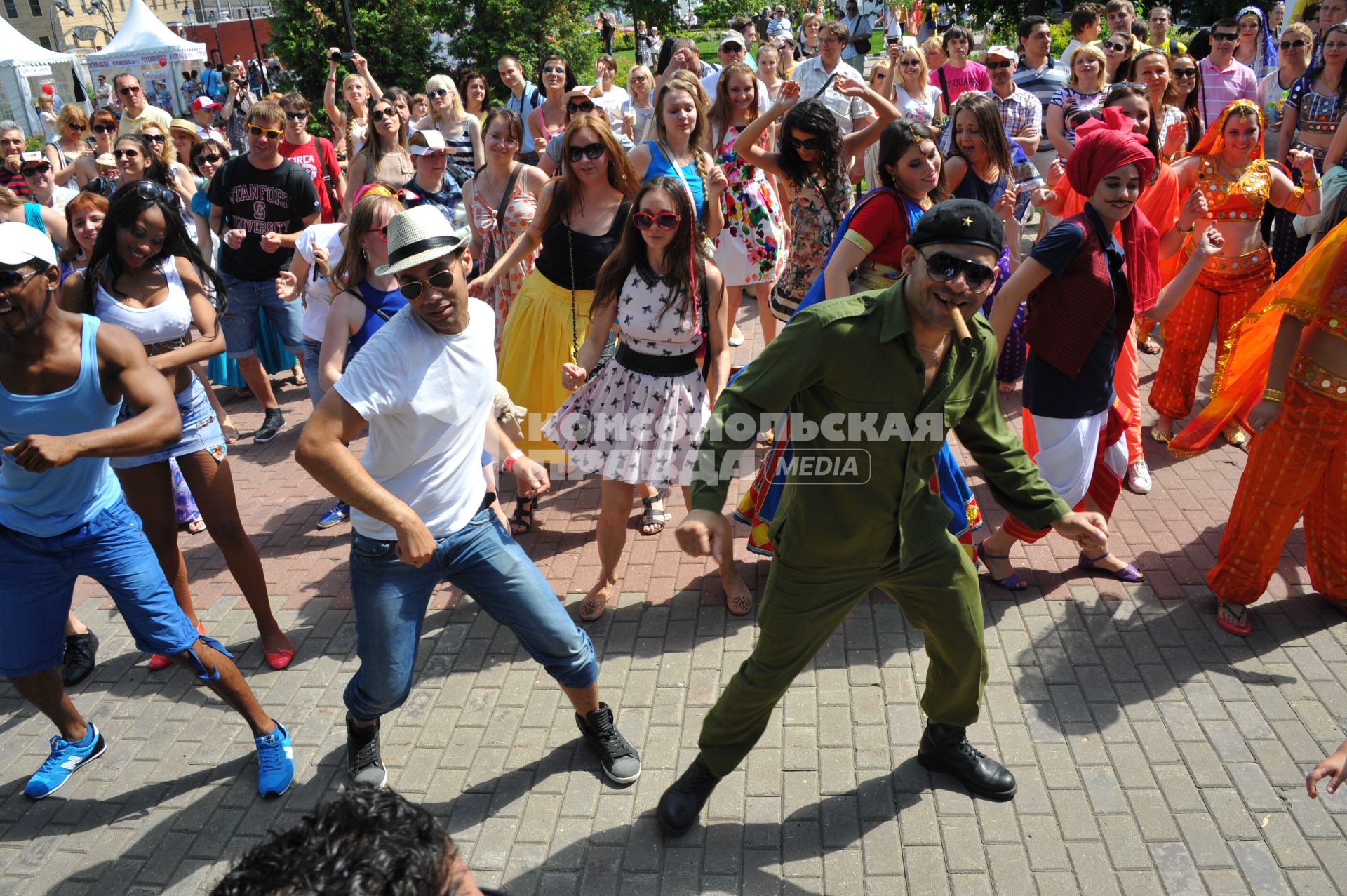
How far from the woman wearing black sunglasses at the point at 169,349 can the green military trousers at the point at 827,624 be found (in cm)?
232

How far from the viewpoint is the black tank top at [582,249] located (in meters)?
5.45

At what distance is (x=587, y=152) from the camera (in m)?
5.23

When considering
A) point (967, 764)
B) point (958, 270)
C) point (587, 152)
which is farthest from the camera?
point (587, 152)

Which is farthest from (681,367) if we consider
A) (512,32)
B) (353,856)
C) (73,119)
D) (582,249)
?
(512,32)

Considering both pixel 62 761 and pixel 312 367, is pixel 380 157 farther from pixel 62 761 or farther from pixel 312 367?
pixel 62 761

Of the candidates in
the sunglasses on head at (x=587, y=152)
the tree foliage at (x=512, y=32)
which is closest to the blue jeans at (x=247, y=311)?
the sunglasses on head at (x=587, y=152)

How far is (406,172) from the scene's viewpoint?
793cm

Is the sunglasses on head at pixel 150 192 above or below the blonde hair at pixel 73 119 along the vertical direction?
above

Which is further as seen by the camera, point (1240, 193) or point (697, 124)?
point (697, 124)

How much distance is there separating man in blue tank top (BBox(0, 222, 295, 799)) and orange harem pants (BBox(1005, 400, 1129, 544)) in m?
3.33

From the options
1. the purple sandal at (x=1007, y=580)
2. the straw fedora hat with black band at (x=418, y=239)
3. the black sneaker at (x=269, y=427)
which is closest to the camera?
the straw fedora hat with black band at (x=418, y=239)

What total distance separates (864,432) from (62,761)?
3313 mm

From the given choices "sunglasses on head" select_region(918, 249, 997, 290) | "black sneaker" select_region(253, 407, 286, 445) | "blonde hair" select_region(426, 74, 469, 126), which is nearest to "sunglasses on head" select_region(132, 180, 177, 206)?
"black sneaker" select_region(253, 407, 286, 445)

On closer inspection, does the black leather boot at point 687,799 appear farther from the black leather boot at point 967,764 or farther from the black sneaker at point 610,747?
the black leather boot at point 967,764
